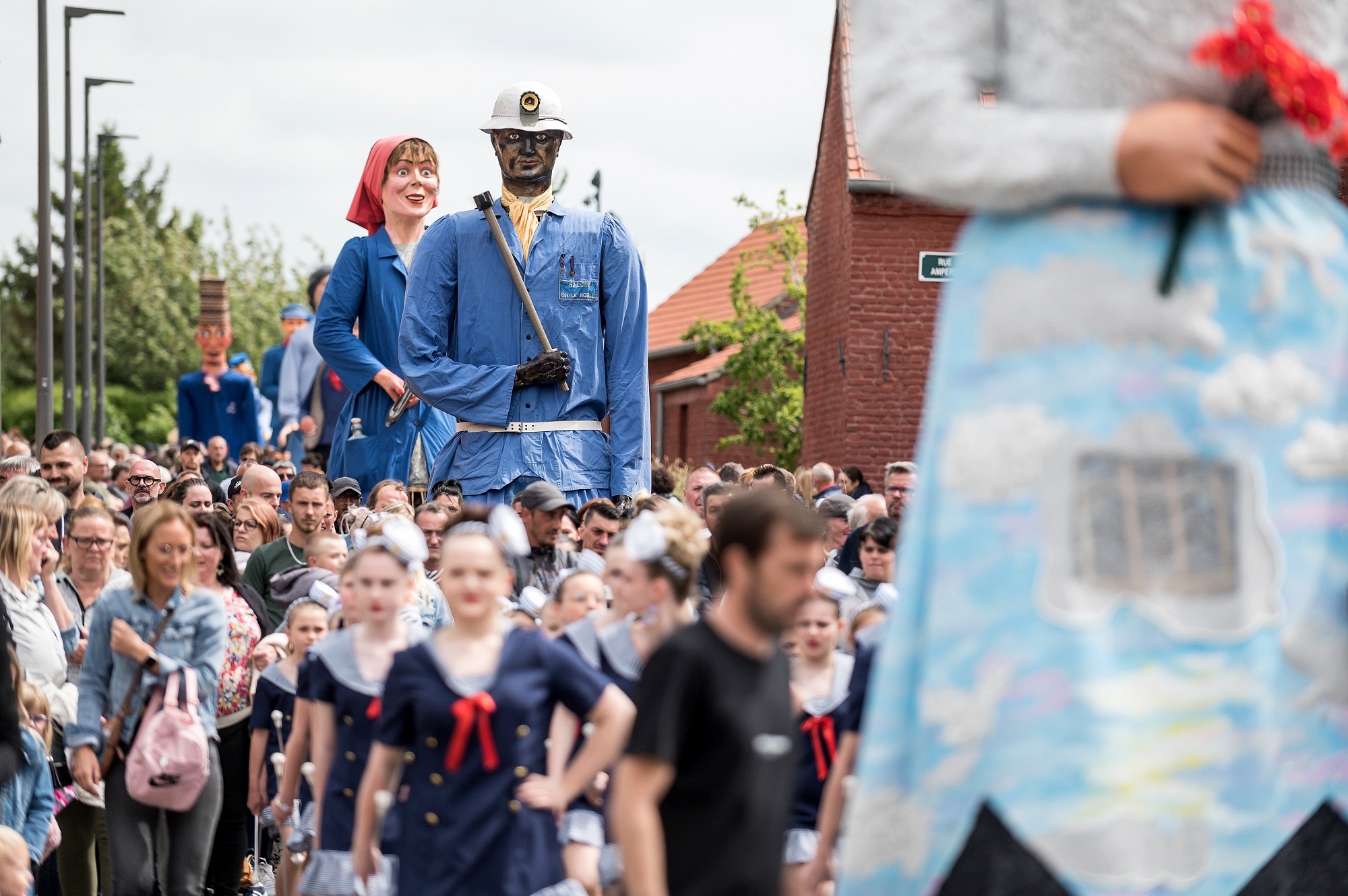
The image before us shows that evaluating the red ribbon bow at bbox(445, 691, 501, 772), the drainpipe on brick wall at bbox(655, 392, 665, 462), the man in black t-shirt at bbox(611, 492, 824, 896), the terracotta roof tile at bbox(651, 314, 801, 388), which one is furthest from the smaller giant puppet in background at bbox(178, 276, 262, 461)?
the drainpipe on brick wall at bbox(655, 392, 665, 462)

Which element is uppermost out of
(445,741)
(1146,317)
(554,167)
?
(554,167)

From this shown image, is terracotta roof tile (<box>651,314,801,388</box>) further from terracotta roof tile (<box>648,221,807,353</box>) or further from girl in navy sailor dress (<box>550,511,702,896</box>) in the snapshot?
girl in navy sailor dress (<box>550,511,702,896</box>)

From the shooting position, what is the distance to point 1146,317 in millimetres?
2854

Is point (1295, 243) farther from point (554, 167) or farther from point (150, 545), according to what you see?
point (554, 167)

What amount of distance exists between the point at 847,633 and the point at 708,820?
3396mm

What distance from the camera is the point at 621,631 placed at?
19.0ft

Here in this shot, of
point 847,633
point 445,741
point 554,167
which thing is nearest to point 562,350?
point 554,167

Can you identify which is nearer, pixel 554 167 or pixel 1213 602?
pixel 1213 602

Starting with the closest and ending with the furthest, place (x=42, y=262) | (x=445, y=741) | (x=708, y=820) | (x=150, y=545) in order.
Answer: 1. (x=708, y=820)
2. (x=445, y=741)
3. (x=150, y=545)
4. (x=42, y=262)

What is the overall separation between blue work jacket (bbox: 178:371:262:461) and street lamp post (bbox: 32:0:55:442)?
5.03 feet

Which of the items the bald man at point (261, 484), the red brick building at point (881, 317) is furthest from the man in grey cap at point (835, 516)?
the red brick building at point (881, 317)

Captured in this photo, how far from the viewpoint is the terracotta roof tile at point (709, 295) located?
5012cm

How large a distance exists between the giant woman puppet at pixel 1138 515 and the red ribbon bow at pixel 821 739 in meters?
3.02

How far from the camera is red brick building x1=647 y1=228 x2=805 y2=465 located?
147ft
